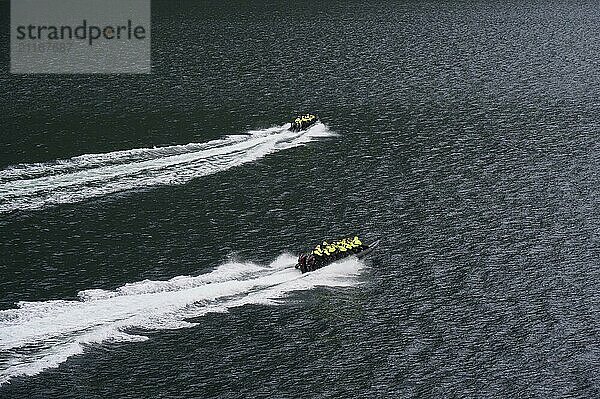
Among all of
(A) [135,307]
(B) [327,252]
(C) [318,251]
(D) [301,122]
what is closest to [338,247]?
(B) [327,252]

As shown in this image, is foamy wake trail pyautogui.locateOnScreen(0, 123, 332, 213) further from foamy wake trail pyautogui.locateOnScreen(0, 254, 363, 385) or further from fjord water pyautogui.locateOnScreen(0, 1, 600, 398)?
foamy wake trail pyautogui.locateOnScreen(0, 254, 363, 385)

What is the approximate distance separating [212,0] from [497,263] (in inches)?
3495

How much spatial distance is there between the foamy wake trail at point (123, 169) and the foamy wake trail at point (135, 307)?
47.8ft

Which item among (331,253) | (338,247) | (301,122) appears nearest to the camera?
(331,253)

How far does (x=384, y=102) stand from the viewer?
96.1 metres

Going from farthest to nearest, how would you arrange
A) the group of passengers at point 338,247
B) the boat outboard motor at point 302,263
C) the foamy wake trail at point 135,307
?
the group of passengers at point 338,247 < the boat outboard motor at point 302,263 < the foamy wake trail at point 135,307

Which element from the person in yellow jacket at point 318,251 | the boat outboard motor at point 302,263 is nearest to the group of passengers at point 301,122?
the person in yellow jacket at point 318,251

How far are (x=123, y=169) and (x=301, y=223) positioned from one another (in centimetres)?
1546

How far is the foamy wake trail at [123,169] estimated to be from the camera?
225ft

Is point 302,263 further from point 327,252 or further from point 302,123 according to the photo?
point 302,123

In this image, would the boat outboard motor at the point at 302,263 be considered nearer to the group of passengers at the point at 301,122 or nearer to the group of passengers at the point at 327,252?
the group of passengers at the point at 327,252

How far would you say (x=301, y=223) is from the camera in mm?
66625

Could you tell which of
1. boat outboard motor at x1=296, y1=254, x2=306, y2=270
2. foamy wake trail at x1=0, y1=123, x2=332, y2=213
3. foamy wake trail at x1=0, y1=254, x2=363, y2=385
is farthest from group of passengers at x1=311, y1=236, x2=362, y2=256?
foamy wake trail at x1=0, y1=123, x2=332, y2=213

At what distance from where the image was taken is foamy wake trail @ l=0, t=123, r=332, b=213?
68.5 m
